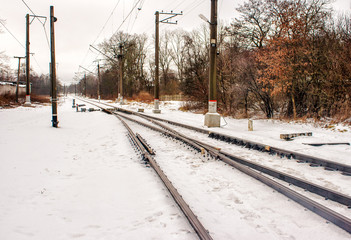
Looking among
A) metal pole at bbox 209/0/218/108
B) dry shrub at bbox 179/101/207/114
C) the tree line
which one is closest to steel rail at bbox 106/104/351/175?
metal pole at bbox 209/0/218/108

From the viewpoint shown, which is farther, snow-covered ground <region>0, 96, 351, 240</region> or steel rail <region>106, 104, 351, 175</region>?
steel rail <region>106, 104, 351, 175</region>

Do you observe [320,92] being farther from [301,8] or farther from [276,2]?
[276,2]

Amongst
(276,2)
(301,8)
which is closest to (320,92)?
(301,8)

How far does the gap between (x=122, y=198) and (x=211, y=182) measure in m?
1.65

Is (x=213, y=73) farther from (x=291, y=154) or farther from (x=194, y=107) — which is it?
(x=194, y=107)

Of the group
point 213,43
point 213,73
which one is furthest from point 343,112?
point 213,43

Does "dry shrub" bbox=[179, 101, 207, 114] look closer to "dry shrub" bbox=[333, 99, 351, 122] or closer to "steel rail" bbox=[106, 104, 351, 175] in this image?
"dry shrub" bbox=[333, 99, 351, 122]

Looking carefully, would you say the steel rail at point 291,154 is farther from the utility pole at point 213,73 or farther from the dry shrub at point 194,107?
the dry shrub at point 194,107

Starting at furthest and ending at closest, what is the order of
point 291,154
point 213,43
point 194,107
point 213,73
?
point 194,107 < point 213,73 < point 213,43 < point 291,154

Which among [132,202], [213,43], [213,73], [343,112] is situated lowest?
[132,202]

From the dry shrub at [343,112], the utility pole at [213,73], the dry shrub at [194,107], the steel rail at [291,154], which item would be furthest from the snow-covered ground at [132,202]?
the dry shrub at [194,107]

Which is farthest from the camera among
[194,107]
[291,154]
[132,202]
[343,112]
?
[194,107]

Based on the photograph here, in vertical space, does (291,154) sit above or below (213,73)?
below

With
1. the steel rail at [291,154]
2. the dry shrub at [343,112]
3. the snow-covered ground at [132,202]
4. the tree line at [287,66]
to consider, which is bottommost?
the snow-covered ground at [132,202]
